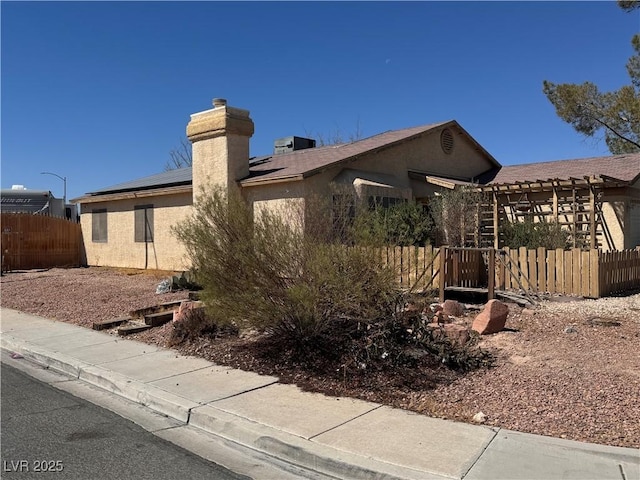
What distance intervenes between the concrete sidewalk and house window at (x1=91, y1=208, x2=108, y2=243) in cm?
1572

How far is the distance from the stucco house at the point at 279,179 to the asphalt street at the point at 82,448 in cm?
764

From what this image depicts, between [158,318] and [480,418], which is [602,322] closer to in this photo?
[480,418]

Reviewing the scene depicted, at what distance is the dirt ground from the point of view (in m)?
4.96

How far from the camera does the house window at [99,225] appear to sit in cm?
2239

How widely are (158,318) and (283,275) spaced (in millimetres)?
4136

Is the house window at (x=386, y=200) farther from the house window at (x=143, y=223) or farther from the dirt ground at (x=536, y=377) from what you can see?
the house window at (x=143, y=223)

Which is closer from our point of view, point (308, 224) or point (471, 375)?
point (471, 375)

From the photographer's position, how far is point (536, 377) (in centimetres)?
600

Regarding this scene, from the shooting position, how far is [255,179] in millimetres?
15250

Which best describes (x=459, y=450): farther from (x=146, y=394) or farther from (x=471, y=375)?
(x=146, y=394)

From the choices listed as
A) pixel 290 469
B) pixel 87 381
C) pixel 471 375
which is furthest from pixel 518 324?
pixel 87 381

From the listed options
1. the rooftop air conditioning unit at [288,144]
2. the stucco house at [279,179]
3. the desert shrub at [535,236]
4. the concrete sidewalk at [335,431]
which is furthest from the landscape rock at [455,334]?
the rooftop air conditioning unit at [288,144]

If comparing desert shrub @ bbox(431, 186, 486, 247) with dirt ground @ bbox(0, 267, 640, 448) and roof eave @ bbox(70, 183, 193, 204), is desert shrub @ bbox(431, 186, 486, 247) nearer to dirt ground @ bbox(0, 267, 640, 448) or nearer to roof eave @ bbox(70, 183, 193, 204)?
dirt ground @ bbox(0, 267, 640, 448)

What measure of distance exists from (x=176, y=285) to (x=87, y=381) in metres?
6.67
